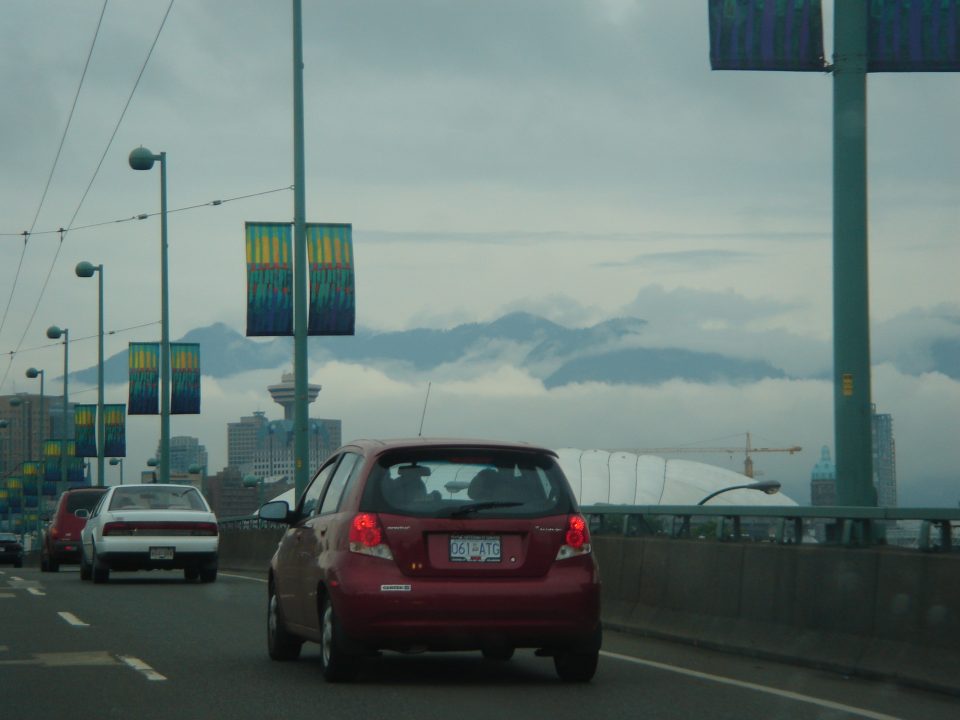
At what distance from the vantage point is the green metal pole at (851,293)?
17.2m

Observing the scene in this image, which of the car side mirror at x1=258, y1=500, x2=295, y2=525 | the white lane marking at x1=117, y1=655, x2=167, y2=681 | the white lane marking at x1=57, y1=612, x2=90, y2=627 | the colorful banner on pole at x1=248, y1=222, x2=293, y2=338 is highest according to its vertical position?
the colorful banner on pole at x1=248, y1=222, x2=293, y2=338

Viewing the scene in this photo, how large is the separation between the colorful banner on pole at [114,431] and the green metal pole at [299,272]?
2765 centimetres

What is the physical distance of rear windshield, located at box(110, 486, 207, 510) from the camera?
84.2ft

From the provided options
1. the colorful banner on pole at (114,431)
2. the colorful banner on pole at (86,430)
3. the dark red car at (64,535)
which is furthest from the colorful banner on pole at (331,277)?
the colorful banner on pole at (86,430)

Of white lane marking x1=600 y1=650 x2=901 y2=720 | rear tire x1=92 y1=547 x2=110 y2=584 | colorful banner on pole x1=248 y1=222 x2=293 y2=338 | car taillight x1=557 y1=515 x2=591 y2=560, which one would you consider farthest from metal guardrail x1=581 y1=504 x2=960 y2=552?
colorful banner on pole x1=248 y1=222 x2=293 y2=338

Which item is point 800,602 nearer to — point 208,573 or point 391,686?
point 391,686

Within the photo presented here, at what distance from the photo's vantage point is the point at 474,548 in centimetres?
1068

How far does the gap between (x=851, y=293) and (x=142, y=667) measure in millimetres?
8396

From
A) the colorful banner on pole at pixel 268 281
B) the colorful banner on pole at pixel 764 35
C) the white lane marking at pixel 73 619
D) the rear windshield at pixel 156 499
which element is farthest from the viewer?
the colorful banner on pole at pixel 268 281

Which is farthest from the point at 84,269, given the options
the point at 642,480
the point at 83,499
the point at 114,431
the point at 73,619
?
the point at 642,480

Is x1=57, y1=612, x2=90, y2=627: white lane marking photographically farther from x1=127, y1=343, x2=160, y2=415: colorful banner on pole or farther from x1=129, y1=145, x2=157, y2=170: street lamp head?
x1=127, y1=343, x2=160, y2=415: colorful banner on pole

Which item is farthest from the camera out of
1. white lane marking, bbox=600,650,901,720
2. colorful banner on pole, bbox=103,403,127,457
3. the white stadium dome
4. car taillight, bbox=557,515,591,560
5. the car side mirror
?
the white stadium dome

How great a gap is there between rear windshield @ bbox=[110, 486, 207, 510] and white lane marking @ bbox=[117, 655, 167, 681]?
513 inches

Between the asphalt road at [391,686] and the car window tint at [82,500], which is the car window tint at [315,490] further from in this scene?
the car window tint at [82,500]
